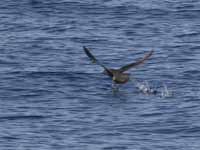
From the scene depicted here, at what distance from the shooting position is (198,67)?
192ft

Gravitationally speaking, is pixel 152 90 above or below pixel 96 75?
above

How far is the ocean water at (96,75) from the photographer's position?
1879 inches

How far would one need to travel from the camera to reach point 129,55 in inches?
2434

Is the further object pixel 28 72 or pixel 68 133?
pixel 28 72

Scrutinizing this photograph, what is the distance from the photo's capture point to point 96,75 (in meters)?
57.7

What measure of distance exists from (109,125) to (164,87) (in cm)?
655

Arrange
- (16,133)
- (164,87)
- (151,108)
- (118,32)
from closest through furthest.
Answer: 1. (16,133)
2. (151,108)
3. (164,87)
4. (118,32)

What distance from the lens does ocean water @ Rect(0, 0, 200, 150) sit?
47719 millimetres

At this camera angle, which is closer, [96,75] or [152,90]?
[152,90]

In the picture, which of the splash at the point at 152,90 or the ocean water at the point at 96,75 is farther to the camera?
the splash at the point at 152,90

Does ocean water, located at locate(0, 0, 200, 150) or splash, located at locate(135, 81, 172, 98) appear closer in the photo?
ocean water, located at locate(0, 0, 200, 150)

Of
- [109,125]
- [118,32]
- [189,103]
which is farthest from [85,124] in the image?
[118,32]

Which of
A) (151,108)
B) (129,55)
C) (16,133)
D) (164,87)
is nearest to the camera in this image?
(16,133)

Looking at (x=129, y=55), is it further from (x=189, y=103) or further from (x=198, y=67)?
(x=189, y=103)
